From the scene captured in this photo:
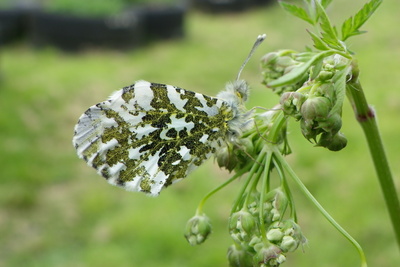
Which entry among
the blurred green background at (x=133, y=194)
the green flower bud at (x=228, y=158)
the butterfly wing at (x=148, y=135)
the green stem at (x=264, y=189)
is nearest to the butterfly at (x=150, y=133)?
the butterfly wing at (x=148, y=135)

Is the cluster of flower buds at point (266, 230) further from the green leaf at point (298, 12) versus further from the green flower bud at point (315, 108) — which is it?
the green leaf at point (298, 12)

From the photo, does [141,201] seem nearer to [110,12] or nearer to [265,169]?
[265,169]

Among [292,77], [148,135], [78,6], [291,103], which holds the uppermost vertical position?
[292,77]

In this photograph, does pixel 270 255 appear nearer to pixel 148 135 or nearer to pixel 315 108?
pixel 315 108

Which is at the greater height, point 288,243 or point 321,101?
point 321,101

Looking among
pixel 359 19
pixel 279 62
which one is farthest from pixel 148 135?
pixel 359 19

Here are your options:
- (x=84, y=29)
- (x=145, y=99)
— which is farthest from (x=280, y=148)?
(x=84, y=29)

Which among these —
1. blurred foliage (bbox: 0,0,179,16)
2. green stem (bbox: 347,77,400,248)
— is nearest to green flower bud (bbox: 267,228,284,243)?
green stem (bbox: 347,77,400,248)
